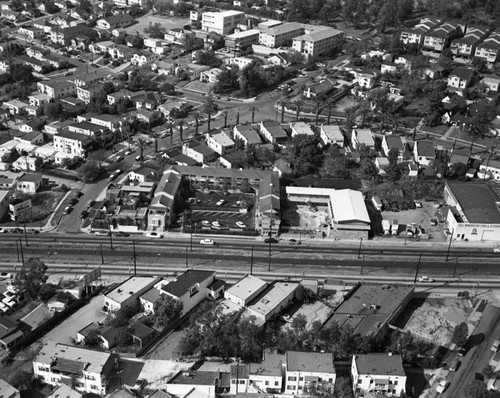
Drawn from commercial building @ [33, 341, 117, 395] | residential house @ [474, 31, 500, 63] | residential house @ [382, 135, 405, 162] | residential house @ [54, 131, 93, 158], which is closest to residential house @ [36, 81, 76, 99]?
residential house @ [54, 131, 93, 158]

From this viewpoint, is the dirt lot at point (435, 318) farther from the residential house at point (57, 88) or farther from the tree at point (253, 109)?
the residential house at point (57, 88)

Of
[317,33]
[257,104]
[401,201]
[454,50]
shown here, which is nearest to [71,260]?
[401,201]

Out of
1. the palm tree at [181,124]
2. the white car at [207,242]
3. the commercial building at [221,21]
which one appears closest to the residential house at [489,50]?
the commercial building at [221,21]

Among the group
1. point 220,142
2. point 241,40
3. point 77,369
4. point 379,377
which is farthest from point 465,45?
point 77,369

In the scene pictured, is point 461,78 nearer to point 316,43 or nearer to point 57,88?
point 316,43

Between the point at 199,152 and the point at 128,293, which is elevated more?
the point at 199,152

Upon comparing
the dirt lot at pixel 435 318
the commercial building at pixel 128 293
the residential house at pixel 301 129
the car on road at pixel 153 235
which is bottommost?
the dirt lot at pixel 435 318
